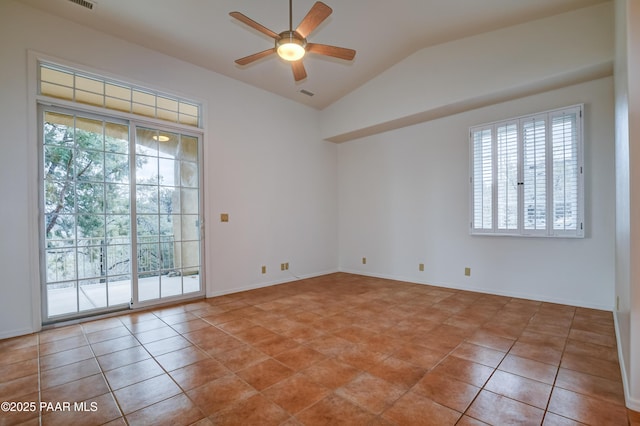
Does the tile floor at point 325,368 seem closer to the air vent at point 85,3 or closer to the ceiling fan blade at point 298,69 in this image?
the ceiling fan blade at point 298,69

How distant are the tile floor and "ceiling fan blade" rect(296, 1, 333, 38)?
2829 millimetres

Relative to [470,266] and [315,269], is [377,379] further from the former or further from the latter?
[315,269]

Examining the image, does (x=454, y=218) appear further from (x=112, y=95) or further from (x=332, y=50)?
(x=112, y=95)

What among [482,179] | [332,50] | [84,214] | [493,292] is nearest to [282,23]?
[332,50]

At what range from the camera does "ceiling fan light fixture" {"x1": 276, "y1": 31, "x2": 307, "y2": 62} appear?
255 centimetres

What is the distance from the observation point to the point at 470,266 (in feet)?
14.7

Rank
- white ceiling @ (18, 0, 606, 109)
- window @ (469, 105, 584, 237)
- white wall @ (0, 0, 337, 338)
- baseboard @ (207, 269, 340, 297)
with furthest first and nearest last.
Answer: baseboard @ (207, 269, 340, 297) → window @ (469, 105, 584, 237) → white ceiling @ (18, 0, 606, 109) → white wall @ (0, 0, 337, 338)

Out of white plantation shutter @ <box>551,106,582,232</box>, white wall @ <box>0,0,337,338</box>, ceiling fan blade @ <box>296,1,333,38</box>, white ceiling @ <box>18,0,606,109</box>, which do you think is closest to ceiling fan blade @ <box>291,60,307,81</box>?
ceiling fan blade @ <box>296,1,333,38</box>

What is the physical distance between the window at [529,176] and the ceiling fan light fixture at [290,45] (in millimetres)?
→ 3018

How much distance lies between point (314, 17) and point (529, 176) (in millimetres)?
3373

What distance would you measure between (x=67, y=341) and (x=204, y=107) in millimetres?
3267

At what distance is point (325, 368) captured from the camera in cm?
226

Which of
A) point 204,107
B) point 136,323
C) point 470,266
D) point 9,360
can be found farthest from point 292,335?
point 204,107

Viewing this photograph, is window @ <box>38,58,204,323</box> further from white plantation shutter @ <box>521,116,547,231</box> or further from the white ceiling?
white plantation shutter @ <box>521,116,547,231</box>
